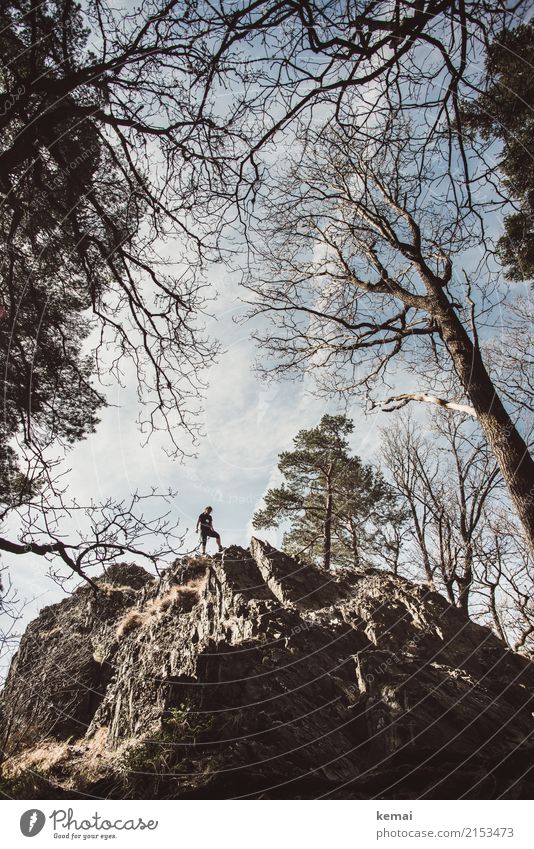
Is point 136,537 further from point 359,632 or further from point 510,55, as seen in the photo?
point 359,632

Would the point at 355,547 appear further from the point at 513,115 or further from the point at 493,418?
the point at 513,115

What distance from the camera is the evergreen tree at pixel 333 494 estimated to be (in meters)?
13.2

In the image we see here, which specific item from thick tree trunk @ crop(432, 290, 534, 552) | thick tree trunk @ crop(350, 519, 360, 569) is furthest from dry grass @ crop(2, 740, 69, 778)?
thick tree trunk @ crop(350, 519, 360, 569)

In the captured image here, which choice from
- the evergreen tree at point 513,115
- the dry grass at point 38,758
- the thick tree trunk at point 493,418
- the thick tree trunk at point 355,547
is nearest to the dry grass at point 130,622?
the dry grass at point 38,758

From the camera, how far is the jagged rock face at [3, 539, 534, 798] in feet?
15.6

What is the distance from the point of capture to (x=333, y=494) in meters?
13.0

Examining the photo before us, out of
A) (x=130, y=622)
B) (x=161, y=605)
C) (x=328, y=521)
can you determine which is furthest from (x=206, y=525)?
(x=328, y=521)

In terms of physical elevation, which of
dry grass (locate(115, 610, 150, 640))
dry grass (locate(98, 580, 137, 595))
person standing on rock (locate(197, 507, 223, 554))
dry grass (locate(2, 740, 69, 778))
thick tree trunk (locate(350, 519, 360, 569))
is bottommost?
dry grass (locate(2, 740, 69, 778))

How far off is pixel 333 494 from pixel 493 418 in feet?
31.6

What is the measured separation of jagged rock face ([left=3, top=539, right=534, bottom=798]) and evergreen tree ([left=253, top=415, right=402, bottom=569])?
2496 millimetres

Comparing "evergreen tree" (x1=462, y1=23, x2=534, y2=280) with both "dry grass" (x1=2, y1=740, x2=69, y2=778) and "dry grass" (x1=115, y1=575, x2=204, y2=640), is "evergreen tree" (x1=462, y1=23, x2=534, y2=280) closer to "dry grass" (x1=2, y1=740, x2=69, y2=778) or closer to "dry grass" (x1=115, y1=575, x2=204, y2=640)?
"dry grass" (x1=2, y1=740, x2=69, y2=778)

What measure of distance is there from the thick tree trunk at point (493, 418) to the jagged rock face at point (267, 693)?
11.9ft

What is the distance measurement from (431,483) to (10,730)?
40.9 ft
